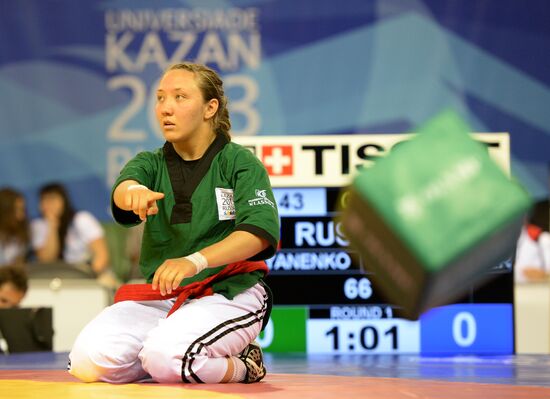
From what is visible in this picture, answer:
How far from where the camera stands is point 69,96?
7.33 m

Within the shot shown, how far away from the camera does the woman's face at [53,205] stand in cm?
698

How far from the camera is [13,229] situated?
22.5 ft

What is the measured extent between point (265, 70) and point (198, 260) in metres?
5.06

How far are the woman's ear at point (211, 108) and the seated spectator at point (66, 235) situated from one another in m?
4.24

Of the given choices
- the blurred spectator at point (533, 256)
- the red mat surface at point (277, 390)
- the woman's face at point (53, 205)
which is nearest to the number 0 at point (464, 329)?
the red mat surface at point (277, 390)

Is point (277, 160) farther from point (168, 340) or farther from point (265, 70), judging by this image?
point (265, 70)

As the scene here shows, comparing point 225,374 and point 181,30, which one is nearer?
point 225,374

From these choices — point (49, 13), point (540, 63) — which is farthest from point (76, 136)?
point (540, 63)

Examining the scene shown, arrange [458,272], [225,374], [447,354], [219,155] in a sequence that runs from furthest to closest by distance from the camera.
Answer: [447,354], [219,155], [225,374], [458,272]

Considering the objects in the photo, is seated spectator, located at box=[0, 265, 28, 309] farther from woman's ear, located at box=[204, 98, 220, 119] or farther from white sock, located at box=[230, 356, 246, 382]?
white sock, located at box=[230, 356, 246, 382]

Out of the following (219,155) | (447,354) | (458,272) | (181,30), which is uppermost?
(181,30)

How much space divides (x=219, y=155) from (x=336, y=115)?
14.9 ft

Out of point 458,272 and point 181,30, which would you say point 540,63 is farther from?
point 458,272

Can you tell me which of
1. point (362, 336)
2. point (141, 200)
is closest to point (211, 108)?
point (141, 200)
